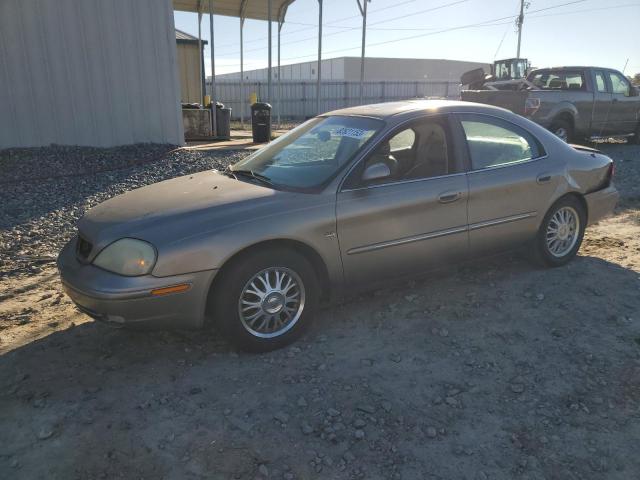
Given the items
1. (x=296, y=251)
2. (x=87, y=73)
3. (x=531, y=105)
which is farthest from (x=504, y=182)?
(x=87, y=73)

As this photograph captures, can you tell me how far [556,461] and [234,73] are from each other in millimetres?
64539

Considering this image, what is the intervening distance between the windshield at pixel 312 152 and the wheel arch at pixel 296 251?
0.45 metres

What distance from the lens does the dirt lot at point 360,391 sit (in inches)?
98.9

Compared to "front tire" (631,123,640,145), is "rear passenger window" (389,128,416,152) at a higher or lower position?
higher

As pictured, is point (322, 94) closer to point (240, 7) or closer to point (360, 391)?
point (240, 7)

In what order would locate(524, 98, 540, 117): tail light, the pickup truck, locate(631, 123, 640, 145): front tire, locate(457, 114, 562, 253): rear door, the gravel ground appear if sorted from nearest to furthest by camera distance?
1. locate(457, 114, 562, 253): rear door
2. the gravel ground
3. locate(524, 98, 540, 117): tail light
4. the pickup truck
5. locate(631, 123, 640, 145): front tire

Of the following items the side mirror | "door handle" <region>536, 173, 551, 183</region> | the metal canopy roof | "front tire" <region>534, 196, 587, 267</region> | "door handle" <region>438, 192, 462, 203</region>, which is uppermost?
the metal canopy roof

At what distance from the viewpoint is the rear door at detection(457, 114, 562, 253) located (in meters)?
4.24

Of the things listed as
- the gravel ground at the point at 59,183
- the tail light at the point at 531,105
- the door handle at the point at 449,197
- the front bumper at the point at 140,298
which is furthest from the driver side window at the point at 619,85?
Answer: the front bumper at the point at 140,298

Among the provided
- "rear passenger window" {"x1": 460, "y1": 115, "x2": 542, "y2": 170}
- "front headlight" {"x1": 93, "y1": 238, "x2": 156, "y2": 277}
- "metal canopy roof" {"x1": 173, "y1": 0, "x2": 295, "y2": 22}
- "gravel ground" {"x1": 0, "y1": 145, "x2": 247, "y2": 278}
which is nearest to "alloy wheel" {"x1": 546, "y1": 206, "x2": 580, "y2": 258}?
"rear passenger window" {"x1": 460, "y1": 115, "x2": 542, "y2": 170}

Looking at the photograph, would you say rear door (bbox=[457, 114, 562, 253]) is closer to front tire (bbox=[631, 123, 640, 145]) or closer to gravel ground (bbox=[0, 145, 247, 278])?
gravel ground (bbox=[0, 145, 247, 278])

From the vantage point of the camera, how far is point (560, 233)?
4.81m

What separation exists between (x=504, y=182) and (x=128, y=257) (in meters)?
2.96

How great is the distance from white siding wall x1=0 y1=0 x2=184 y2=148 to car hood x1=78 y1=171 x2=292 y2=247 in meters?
7.76
